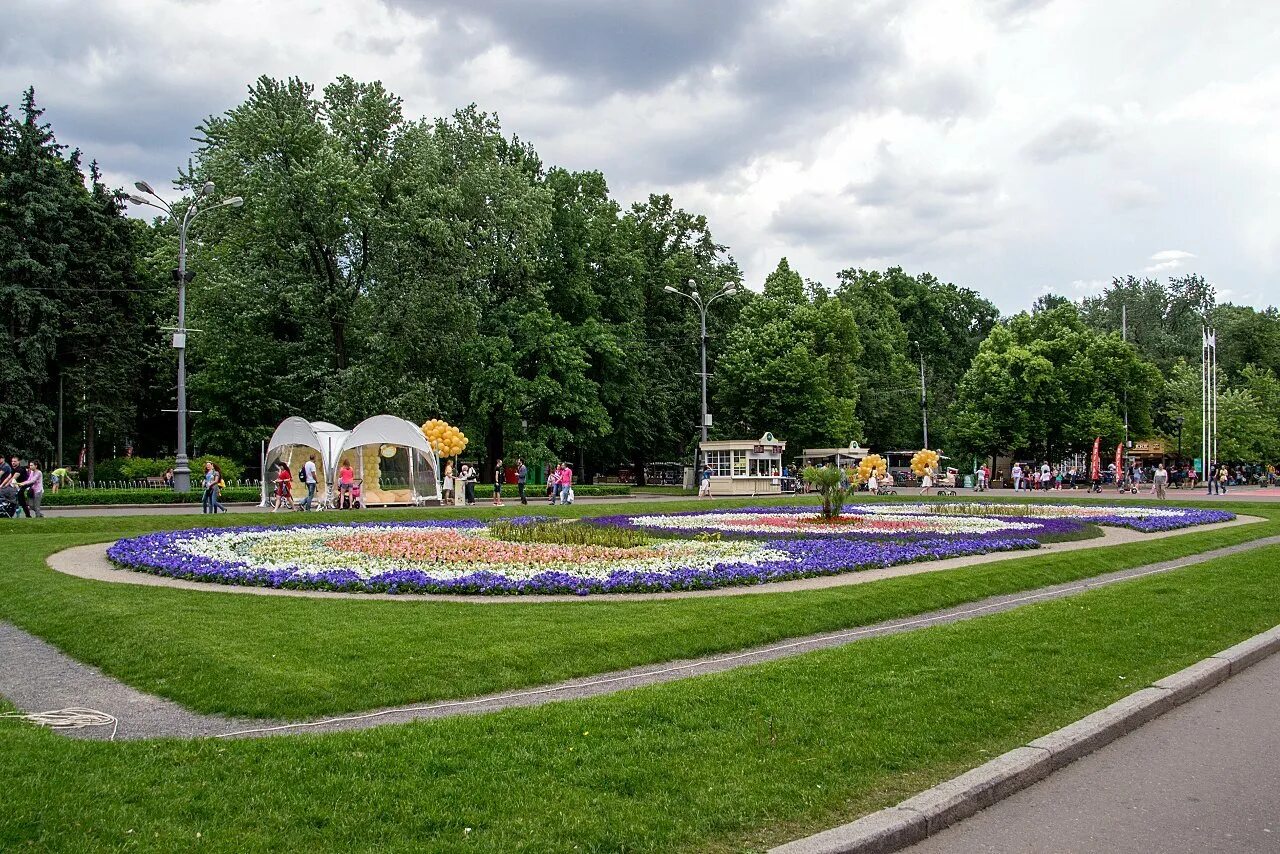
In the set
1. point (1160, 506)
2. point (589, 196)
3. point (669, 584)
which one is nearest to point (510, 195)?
point (589, 196)

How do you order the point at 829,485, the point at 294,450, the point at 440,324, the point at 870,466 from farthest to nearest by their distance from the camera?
the point at 870,466
the point at 440,324
the point at 294,450
the point at 829,485

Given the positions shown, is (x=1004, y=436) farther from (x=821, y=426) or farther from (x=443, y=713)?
(x=443, y=713)

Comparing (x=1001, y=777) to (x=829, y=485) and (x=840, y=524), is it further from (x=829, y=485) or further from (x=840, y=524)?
(x=829, y=485)

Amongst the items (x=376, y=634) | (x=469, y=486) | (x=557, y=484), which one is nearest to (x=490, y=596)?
(x=376, y=634)

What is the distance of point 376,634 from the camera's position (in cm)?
996

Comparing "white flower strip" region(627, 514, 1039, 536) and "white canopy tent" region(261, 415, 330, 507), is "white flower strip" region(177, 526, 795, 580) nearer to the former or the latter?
"white flower strip" region(627, 514, 1039, 536)

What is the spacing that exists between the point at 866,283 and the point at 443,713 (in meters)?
82.8

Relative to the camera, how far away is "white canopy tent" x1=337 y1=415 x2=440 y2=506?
35500mm

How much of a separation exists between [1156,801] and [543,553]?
12.7 meters

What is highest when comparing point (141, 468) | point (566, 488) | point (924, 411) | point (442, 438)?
point (924, 411)

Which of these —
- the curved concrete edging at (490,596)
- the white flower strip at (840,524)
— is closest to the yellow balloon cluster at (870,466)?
the white flower strip at (840,524)

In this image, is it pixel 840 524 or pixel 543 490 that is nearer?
pixel 840 524

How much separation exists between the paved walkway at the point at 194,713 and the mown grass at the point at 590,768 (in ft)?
2.03

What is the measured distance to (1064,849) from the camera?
5172 mm
